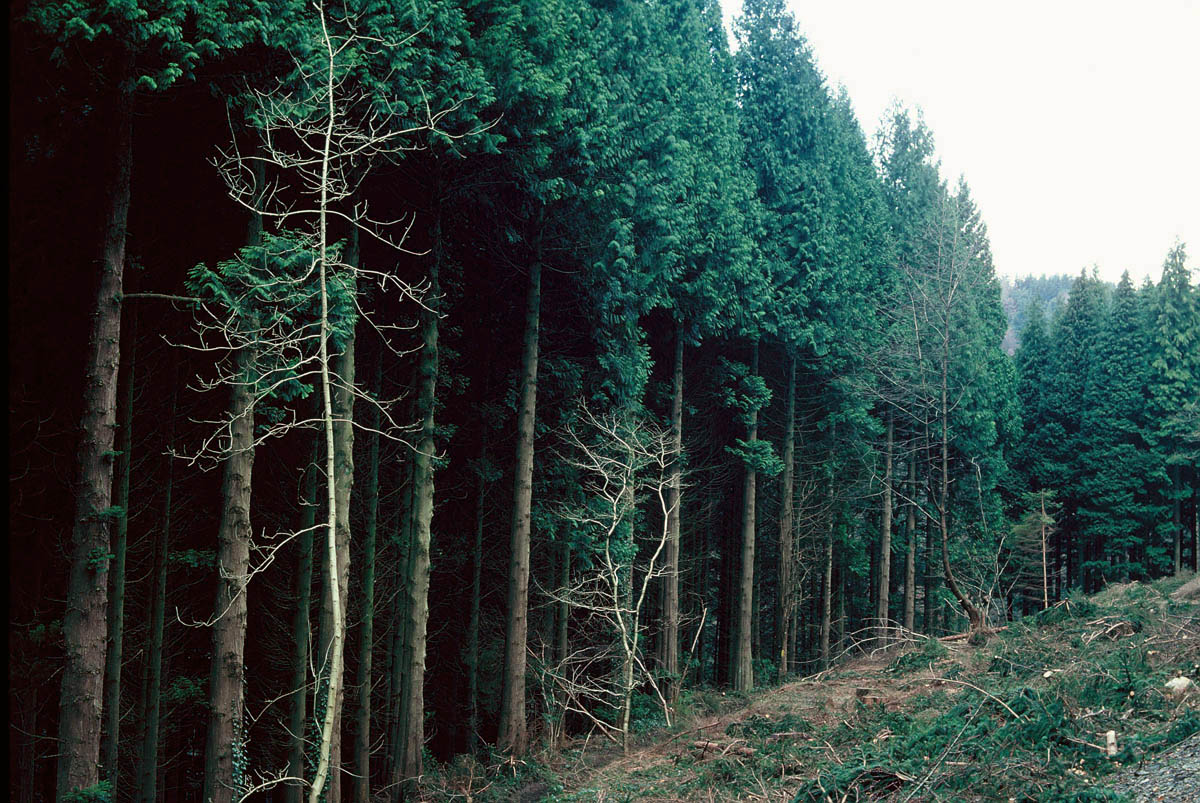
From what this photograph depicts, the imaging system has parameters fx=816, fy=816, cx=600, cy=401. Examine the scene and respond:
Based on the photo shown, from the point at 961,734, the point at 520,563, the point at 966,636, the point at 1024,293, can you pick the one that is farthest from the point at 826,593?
the point at 1024,293

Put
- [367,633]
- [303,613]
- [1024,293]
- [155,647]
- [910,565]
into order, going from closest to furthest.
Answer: [155,647] < [303,613] < [367,633] < [910,565] < [1024,293]

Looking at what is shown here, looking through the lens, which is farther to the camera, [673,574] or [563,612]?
A: [563,612]

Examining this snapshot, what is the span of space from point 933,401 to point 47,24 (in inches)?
702

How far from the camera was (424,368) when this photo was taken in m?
11.8

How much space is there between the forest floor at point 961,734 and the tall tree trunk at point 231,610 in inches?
142

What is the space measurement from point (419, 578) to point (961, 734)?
7.17 metres

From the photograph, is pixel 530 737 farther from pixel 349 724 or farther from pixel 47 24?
pixel 47 24

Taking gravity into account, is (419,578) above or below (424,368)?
below

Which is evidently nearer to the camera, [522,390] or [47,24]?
[47,24]

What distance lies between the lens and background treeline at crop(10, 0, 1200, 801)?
7664mm

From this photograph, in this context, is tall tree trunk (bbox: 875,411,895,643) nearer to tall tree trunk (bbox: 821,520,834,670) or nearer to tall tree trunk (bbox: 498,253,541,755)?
tall tree trunk (bbox: 821,520,834,670)

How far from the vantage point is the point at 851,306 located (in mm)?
21656

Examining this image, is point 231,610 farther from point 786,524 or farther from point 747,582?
point 786,524

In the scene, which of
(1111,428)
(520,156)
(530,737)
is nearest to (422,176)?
(520,156)
